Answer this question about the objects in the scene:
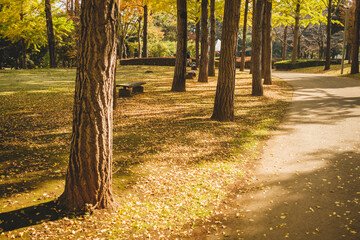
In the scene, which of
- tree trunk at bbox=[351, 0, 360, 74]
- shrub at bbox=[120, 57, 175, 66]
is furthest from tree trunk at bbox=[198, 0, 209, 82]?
shrub at bbox=[120, 57, 175, 66]

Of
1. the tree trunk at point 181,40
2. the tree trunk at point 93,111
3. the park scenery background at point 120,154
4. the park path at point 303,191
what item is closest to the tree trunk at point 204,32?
the tree trunk at point 181,40

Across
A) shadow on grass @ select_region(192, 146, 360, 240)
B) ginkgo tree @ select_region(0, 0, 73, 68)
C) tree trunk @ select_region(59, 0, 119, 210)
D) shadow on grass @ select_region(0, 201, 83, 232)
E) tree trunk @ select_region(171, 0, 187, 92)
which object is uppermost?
ginkgo tree @ select_region(0, 0, 73, 68)

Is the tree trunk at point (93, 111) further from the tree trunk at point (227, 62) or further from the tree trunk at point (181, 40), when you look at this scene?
the tree trunk at point (181, 40)

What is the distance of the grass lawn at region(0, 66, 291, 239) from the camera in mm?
3674

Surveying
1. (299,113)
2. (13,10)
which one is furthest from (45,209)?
(13,10)

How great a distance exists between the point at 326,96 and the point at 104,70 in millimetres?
12935

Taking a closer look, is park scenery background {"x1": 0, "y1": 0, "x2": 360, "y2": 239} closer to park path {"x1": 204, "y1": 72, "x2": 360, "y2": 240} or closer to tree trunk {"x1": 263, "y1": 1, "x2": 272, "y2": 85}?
park path {"x1": 204, "y1": 72, "x2": 360, "y2": 240}

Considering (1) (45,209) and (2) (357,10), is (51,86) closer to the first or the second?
(1) (45,209)

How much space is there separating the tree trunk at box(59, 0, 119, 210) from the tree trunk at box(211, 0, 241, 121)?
5.40 meters

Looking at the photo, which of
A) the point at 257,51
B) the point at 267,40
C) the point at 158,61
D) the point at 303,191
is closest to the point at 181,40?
the point at 257,51

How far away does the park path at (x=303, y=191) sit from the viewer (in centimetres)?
375

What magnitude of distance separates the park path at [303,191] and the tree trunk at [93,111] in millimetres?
1665

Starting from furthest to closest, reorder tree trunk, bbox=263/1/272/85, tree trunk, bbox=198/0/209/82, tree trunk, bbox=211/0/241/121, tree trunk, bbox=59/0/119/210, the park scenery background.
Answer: tree trunk, bbox=198/0/209/82 < tree trunk, bbox=263/1/272/85 < tree trunk, bbox=211/0/241/121 < the park scenery background < tree trunk, bbox=59/0/119/210

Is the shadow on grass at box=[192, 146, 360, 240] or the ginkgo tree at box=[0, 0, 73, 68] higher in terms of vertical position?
the ginkgo tree at box=[0, 0, 73, 68]
